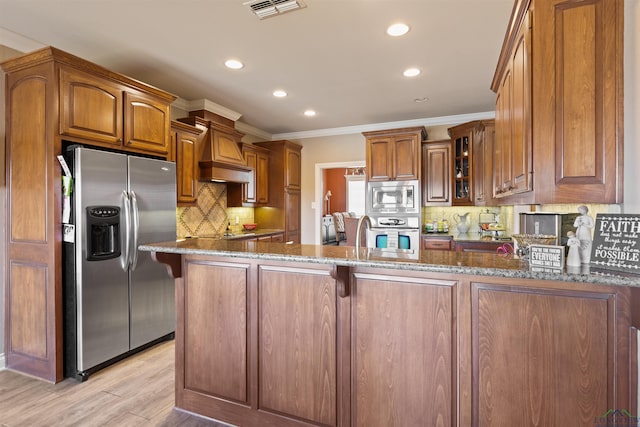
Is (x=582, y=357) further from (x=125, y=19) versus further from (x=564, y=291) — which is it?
(x=125, y=19)

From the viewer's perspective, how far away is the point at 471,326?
1.52 meters

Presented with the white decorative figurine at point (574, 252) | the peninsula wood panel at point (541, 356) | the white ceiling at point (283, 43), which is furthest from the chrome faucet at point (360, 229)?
the white ceiling at point (283, 43)

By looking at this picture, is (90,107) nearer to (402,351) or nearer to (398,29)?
(398,29)

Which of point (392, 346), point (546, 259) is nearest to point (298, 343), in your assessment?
point (392, 346)

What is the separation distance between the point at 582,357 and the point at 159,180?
3.27 m

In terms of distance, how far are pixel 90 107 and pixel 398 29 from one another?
2498 mm

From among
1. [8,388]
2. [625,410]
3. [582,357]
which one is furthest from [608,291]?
[8,388]

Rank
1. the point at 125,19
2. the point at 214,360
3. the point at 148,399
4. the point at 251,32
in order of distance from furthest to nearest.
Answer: the point at 251,32 → the point at 125,19 → the point at 148,399 → the point at 214,360

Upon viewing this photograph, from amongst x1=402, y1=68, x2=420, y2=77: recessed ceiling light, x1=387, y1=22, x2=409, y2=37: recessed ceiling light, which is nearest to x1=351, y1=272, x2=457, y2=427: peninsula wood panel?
x1=387, y1=22, x2=409, y2=37: recessed ceiling light

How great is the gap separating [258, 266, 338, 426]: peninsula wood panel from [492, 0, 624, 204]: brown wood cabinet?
3.77 feet

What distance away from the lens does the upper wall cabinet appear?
2609mm

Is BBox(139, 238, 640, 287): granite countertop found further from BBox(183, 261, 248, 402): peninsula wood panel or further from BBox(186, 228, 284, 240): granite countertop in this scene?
BBox(186, 228, 284, 240): granite countertop

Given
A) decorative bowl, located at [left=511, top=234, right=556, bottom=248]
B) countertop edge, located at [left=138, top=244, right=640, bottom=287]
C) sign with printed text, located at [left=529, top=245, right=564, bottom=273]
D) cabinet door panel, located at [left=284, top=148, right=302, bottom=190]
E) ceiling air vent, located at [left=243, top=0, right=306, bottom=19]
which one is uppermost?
ceiling air vent, located at [left=243, top=0, right=306, bottom=19]

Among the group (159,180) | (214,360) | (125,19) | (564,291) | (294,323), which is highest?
(125,19)
